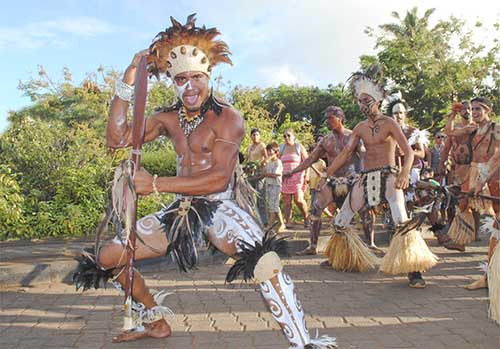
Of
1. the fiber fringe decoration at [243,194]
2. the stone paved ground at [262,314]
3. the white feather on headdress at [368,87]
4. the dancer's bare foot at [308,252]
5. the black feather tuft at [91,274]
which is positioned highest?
the white feather on headdress at [368,87]

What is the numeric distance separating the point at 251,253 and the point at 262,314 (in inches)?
50.2

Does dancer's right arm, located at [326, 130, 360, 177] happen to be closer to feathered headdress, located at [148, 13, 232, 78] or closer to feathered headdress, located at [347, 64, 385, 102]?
feathered headdress, located at [347, 64, 385, 102]

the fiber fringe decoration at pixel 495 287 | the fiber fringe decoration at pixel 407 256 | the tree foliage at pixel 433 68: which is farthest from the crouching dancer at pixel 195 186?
the tree foliage at pixel 433 68

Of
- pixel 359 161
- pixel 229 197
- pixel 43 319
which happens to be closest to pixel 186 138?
pixel 229 197

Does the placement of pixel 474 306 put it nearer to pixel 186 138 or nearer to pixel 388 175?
pixel 388 175

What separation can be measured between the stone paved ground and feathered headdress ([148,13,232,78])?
1.70 meters

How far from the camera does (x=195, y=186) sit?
2.88 m

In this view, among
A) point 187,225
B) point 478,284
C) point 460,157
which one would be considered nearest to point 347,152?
point 478,284

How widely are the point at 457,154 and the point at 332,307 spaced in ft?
12.8

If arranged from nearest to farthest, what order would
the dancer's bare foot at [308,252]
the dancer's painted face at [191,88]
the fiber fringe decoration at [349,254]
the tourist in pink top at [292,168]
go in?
the dancer's painted face at [191,88], the fiber fringe decoration at [349,254], the dancer's bare foot at [308,252], the tourist in pink top at [292,168]

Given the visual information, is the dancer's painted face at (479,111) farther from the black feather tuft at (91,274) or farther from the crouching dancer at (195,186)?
the black feather tuft at (91,274)

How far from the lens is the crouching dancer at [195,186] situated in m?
2.85

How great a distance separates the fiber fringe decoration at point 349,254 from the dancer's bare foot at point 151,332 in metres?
2.74

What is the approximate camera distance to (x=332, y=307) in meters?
4.21
